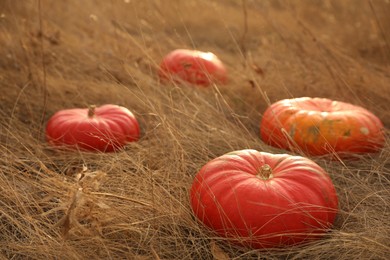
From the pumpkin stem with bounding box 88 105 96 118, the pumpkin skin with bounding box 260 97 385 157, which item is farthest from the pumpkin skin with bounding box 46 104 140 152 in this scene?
the pumpkin skin with bounding box 260 97 385 157

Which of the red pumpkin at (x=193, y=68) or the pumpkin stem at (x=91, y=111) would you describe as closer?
the pumpkin stem at (x=91, y=111)

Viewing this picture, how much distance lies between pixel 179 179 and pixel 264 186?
0.60 m

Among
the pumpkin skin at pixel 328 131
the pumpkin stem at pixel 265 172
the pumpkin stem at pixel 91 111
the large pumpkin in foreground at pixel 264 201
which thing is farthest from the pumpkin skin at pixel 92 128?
the pumpkin stem at pixel 265 172

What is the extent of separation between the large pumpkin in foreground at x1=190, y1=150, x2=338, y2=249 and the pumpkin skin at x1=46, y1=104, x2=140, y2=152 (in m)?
0.99

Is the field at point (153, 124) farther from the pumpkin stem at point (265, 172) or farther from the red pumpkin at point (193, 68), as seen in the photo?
the pumpkin stem at point (265, 172)

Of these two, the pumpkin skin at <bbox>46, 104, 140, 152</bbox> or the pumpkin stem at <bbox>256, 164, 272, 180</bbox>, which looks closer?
the pumpkin stem at <bbox>256, 164, 272, 180</bbox>

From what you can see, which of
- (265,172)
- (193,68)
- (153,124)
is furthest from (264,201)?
(193,68)

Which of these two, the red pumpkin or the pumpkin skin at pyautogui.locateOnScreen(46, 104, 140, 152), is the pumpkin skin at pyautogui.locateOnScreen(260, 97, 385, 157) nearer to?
the pumpkin skin at pyautogui.locateOnScreen(46, 104, 140, 152)

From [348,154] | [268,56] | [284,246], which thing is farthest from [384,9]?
[284,246]

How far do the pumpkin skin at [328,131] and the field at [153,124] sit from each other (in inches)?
3.5

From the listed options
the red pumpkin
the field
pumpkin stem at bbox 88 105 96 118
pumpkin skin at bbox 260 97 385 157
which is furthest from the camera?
the red pumpkin

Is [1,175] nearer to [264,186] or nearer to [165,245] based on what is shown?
[165,245]

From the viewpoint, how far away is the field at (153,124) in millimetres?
2172

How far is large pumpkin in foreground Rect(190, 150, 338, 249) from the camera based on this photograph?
86.4 inches
